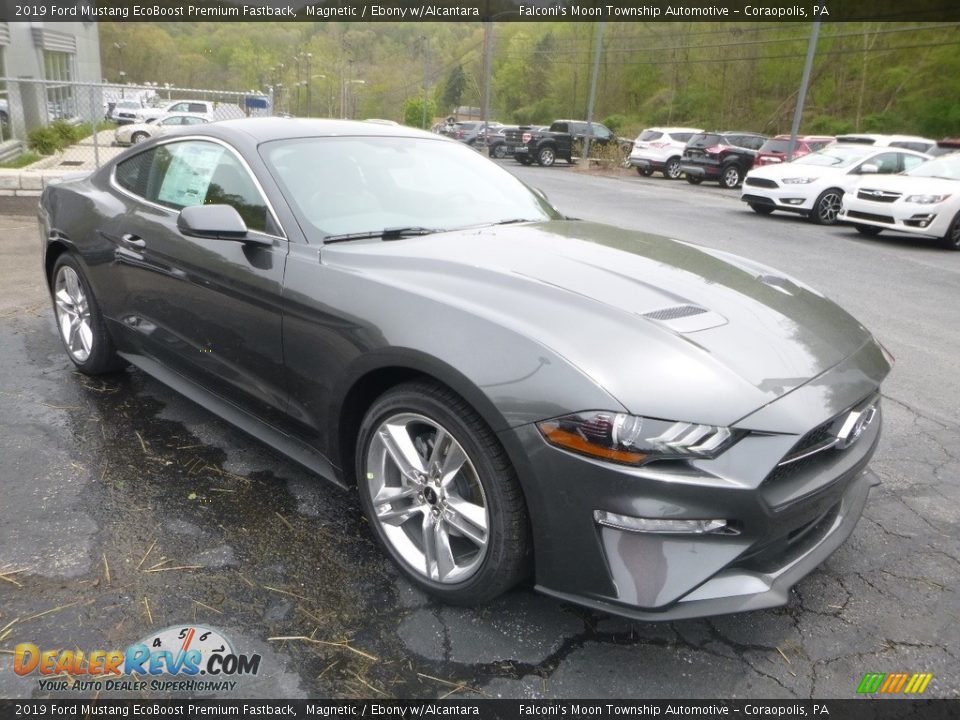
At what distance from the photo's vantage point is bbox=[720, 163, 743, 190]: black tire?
73.6 ft

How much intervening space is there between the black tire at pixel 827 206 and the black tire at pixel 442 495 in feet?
42.1

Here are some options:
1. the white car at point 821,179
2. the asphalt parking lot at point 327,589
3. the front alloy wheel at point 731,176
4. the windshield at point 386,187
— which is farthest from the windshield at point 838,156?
the windshield at point 386,187

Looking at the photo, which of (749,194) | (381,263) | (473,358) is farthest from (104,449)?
(749,194)

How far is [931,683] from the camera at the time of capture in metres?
2.17

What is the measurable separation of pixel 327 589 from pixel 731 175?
22.6 m

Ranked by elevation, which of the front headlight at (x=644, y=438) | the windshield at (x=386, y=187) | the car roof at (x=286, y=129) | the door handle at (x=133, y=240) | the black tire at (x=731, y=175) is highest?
the car roof at (x=286, y=129)

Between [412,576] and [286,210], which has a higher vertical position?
Answer: [286,210]

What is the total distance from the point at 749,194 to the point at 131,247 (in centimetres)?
1303

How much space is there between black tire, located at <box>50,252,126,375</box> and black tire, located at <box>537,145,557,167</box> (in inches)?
1105

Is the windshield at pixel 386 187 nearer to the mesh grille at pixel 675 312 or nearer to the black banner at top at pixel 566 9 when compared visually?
the mesh grille at pixel 675 312

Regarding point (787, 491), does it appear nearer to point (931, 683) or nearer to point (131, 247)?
point (931, 683)

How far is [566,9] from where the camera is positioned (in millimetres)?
59469

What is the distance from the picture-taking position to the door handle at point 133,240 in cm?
355

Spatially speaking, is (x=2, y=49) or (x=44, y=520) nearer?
(x=44, y=520)
